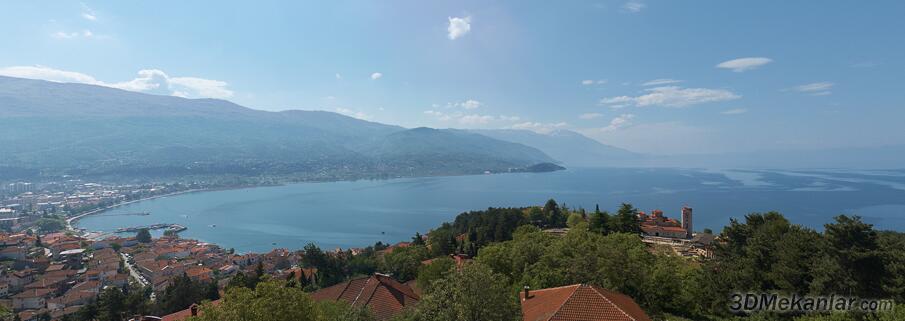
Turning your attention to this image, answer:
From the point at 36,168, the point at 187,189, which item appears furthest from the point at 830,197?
the point at 36,168

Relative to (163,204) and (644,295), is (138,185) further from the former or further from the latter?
(644,295)

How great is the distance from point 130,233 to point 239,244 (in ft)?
78.0

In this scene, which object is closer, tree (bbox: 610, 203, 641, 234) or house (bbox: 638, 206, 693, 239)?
tree (bbox: 610, 203, 641, 234)

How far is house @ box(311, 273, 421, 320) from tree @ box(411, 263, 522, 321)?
20.6 feet

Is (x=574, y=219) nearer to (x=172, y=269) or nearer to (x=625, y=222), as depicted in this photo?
(x=625, y=222)

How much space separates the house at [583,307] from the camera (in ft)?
36.0

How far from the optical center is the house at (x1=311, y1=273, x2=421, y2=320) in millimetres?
15420

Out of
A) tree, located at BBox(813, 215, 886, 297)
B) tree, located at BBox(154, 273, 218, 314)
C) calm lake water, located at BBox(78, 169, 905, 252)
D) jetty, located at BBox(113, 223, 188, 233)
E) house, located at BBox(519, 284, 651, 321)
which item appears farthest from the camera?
jetty, located at BBox(113, 223, 188, 233)

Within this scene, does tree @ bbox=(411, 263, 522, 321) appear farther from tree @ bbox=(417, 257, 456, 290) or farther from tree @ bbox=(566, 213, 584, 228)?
tree @ bbox=(566, 213, 584, 228)

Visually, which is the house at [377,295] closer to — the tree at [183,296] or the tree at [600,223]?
the tree at [183,296]

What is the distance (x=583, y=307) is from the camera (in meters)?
11.3

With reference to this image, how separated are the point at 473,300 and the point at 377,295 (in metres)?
8.53

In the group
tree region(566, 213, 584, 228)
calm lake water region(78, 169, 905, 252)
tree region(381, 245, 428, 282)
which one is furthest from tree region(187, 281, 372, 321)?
calm lake water region(78, 169, 905, 252)

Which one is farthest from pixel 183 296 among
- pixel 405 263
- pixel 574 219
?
pixel 574 219
